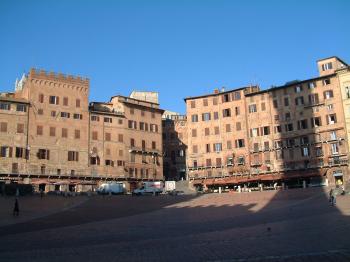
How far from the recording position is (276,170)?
246 ft

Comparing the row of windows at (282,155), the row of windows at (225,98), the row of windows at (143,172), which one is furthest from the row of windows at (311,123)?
the row of windows at (143,172)

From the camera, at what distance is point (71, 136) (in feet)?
237

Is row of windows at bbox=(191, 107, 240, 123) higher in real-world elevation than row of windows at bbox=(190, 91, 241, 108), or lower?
lower

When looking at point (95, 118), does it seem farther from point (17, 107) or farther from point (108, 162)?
point (17, 107)

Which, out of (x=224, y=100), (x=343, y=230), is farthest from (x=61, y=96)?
(x=343, y=230)

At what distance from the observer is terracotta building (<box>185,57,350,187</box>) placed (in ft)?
Result: 233

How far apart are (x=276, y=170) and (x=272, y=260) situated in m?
66.7

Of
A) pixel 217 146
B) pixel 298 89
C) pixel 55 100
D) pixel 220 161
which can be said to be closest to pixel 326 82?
pixel 298 89

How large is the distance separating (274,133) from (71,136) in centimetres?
3566

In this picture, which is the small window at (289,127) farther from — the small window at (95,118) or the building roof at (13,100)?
the building roof at (13,100)

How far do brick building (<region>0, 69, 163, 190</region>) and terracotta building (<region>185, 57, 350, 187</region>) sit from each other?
32.5 feet

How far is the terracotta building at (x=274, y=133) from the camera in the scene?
233 ft

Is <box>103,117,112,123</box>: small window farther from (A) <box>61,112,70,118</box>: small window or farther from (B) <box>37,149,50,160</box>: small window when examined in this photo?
(B) <box>37,149,50,160</box>: small window

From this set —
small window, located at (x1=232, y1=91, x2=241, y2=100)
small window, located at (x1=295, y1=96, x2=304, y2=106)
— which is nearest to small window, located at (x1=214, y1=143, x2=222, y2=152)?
small window, located at (x1=232, y1=91, x2=241, y2=100)
